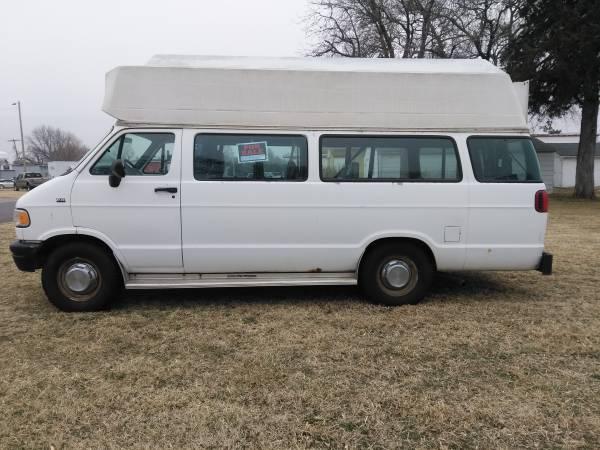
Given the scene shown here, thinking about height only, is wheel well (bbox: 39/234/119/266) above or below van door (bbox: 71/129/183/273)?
below

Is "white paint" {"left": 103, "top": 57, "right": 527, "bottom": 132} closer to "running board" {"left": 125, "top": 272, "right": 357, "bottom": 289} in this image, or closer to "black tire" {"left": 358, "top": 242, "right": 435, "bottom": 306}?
"black tire" {"left": 358, "top": 242, "right": 435, "bottom": 306}

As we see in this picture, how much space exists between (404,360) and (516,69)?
776 inches

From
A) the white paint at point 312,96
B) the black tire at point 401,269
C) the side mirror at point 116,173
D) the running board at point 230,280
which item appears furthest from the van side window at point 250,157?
the black tire at point 401,269

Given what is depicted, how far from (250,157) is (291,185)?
0.51 meters

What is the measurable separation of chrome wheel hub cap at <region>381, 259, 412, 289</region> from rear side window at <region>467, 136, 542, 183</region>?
1.22m

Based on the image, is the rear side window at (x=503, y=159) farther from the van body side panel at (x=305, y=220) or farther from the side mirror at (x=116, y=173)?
the side mirror at (x=116, y=173)

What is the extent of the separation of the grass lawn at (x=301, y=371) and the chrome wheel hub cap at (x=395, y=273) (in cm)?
31

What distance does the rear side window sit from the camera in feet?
17.0

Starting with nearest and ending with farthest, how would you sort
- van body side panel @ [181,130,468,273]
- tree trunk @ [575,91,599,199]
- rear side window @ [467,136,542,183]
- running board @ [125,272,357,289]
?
1. van body side panel @ [181,130,468,273]
2. running board @ [125,272,357,289]
3. rear side window @ [467,136,542,183]
4. tree trunk @ [575,91,599,199]

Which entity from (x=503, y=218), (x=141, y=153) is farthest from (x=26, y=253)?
(x=503, y=218)

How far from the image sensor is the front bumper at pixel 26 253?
483 cm

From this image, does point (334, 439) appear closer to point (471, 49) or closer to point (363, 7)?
point (471, 49)

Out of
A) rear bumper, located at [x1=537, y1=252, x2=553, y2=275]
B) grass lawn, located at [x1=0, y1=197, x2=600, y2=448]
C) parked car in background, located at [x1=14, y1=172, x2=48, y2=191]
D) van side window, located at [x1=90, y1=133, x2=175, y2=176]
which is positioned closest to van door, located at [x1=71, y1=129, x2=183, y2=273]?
van side window, located at [x1=90, y1=133, x2=175, y2=176]

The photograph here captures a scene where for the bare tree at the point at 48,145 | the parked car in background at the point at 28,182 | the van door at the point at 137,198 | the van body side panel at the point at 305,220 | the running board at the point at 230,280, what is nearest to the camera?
the van door at the point at 137,198
